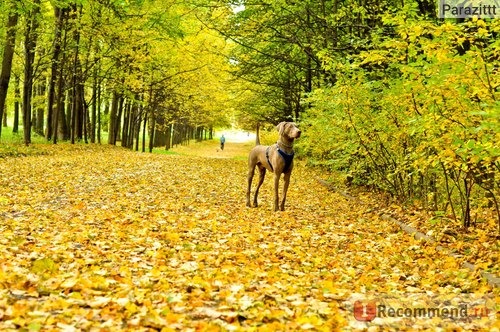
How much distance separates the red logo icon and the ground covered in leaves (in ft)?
0.21

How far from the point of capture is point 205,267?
602 centimetres

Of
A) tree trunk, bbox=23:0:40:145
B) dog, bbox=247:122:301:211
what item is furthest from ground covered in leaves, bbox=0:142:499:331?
tree trunk, bbox=23:0:40:145

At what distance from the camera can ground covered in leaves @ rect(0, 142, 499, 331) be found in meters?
4.10

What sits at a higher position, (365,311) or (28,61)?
(28,61)

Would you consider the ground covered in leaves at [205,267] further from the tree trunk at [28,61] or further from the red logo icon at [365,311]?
the tree trunk at [28,61]

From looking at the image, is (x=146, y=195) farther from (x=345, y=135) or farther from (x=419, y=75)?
(x=419, y=75)

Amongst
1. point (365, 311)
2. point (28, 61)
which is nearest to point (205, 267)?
point (365, 311)

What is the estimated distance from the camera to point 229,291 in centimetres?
489

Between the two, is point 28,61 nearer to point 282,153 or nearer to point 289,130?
point 282,153

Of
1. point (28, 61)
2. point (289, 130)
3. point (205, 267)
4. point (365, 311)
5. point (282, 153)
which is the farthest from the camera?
point (28, 61)

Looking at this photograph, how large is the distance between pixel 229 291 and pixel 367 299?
1.52 m

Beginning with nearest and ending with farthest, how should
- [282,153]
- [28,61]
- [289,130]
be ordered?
1. [289,130]
2. [282,153]
3. [28,61]

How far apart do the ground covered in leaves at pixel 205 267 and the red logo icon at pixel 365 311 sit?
0.21 feet

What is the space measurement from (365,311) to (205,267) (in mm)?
2296
